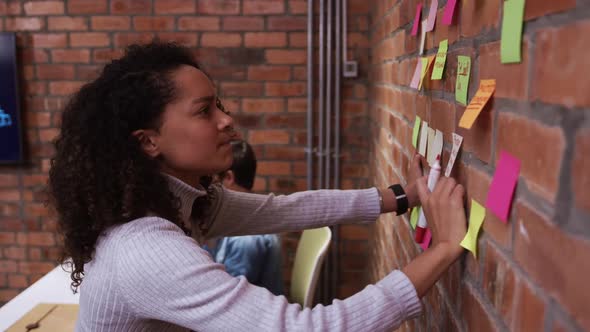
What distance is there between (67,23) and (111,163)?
2.03m

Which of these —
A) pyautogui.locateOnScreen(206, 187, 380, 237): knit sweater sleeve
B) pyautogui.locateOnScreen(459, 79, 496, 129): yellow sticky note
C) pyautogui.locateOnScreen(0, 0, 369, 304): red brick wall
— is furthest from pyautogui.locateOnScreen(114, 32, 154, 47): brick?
pyautogui.locateOnScreen(459, 79, 496, 129): yellow sticky note

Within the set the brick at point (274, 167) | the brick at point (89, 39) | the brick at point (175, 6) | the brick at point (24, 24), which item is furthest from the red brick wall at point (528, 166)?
the brick at point (24, 24)

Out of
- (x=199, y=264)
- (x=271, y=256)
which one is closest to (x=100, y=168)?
(x=199, y=264)

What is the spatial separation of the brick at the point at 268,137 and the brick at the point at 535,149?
7.05 ft

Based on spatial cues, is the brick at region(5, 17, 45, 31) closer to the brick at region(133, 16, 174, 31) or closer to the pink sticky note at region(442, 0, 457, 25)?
the brick at region(133, 16, 174, 31)

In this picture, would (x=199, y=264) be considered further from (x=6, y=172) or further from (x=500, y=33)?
(x=6, y=172)

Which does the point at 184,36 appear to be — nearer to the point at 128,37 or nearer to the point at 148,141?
the point at 128,37

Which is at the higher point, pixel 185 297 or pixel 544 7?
pixel 544 7

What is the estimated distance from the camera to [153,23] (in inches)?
108

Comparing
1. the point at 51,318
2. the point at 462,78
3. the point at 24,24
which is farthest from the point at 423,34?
the point at 24,24

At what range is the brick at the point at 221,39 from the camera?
2.74 meters

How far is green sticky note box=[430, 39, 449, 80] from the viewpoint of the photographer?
39.5 inches

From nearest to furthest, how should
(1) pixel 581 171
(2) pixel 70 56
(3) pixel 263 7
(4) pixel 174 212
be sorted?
(1) pixel 581 171 < (4) pixel 174 212 < (3) pixel 263 7 < (2) pixel 70 56

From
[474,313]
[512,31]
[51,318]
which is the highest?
[512,31]
